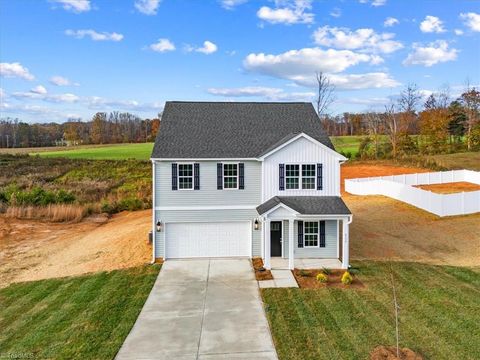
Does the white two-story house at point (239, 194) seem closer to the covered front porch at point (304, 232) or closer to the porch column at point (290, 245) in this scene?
the covered front porch at point (304, 232)

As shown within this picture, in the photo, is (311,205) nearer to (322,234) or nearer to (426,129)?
(322,234)

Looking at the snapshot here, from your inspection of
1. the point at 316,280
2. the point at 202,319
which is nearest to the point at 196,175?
the point at 316,280

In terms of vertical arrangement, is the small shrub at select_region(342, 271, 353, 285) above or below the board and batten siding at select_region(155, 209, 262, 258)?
below

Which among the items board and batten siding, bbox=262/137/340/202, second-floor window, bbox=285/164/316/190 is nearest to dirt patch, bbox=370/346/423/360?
board and batten siding, bbox=262/137/340/202

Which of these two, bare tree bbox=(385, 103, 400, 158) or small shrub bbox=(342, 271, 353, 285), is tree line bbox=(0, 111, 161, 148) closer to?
bare tree bbox=(385, 103, 400, 158)

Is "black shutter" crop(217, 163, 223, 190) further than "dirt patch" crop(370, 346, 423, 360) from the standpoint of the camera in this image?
Yes

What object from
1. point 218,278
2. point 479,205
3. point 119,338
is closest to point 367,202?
point 479,205

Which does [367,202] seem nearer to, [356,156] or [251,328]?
[251,328]

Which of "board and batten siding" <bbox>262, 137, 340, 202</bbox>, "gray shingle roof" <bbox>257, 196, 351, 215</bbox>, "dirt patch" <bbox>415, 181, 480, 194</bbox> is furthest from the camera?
"dirt patch" <bbox>415, 181, 480, 194</bbox>
